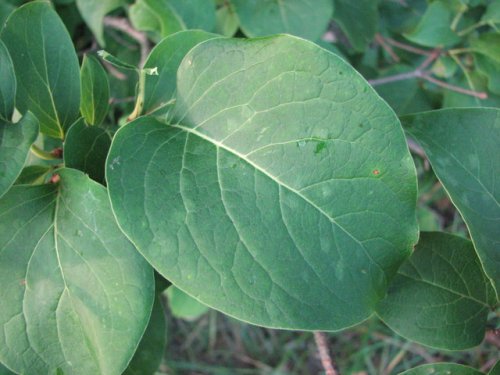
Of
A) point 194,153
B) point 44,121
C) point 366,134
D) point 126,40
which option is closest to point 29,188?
point 44,121

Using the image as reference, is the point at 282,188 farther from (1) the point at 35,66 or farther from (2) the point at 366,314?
(1) the point at 35,66

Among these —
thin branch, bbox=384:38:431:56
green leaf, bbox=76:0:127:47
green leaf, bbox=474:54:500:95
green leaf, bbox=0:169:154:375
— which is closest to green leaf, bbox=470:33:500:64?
green leaf, bbox=474:54:500:95

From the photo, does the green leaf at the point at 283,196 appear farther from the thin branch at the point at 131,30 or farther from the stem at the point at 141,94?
the thin branch at the point at 131,30

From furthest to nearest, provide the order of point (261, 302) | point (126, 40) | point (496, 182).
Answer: point (126, 40)
point (496, 182)
point (261, 302)

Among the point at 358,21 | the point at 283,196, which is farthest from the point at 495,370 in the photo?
the point at 358,21

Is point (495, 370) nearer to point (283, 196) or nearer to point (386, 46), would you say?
point (283, 196)

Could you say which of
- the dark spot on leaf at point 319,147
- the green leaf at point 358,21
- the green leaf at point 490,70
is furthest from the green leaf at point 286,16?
the dark spot on leaf at point 319,147

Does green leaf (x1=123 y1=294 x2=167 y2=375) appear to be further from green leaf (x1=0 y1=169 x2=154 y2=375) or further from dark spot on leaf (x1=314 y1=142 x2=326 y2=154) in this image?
dark spot on leaf (x1=314 y1=142 x2=326 y2=154)
